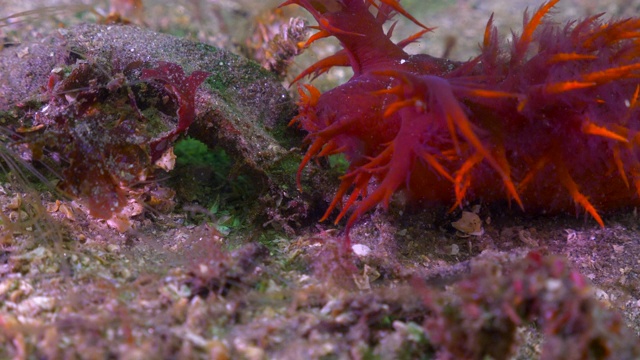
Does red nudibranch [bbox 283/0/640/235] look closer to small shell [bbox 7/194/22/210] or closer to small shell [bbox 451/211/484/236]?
small shell [bbox 451/211/484/236]

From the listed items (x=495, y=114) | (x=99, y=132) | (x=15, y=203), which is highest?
(x=495, y=114)

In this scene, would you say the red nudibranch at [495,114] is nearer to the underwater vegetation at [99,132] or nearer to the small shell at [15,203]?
the underwater vegetation at [99,132]

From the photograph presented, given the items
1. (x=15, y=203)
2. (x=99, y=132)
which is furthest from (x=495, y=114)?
(x=15, y=203)

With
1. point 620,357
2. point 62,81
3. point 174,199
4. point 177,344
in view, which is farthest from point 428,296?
point 62,81

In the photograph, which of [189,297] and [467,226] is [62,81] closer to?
[189,297]

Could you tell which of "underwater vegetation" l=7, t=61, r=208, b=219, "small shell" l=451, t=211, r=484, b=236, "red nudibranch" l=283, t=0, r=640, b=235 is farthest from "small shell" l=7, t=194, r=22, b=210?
"small shell" l=451, t=211, r=484, b=236

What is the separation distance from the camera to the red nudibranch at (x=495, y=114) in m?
1.96

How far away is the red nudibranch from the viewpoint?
6.45ft

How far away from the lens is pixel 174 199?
261 cm

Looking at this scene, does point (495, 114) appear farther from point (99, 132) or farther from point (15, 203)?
point (15, 203)

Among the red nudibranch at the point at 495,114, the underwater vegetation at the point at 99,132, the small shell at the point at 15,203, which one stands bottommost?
the small shell at the point at 15,203

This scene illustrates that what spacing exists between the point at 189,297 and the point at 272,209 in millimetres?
876

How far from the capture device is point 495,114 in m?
2.14

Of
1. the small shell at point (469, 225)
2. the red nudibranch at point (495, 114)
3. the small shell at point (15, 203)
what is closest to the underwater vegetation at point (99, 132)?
the small shell at point (15, 203)
